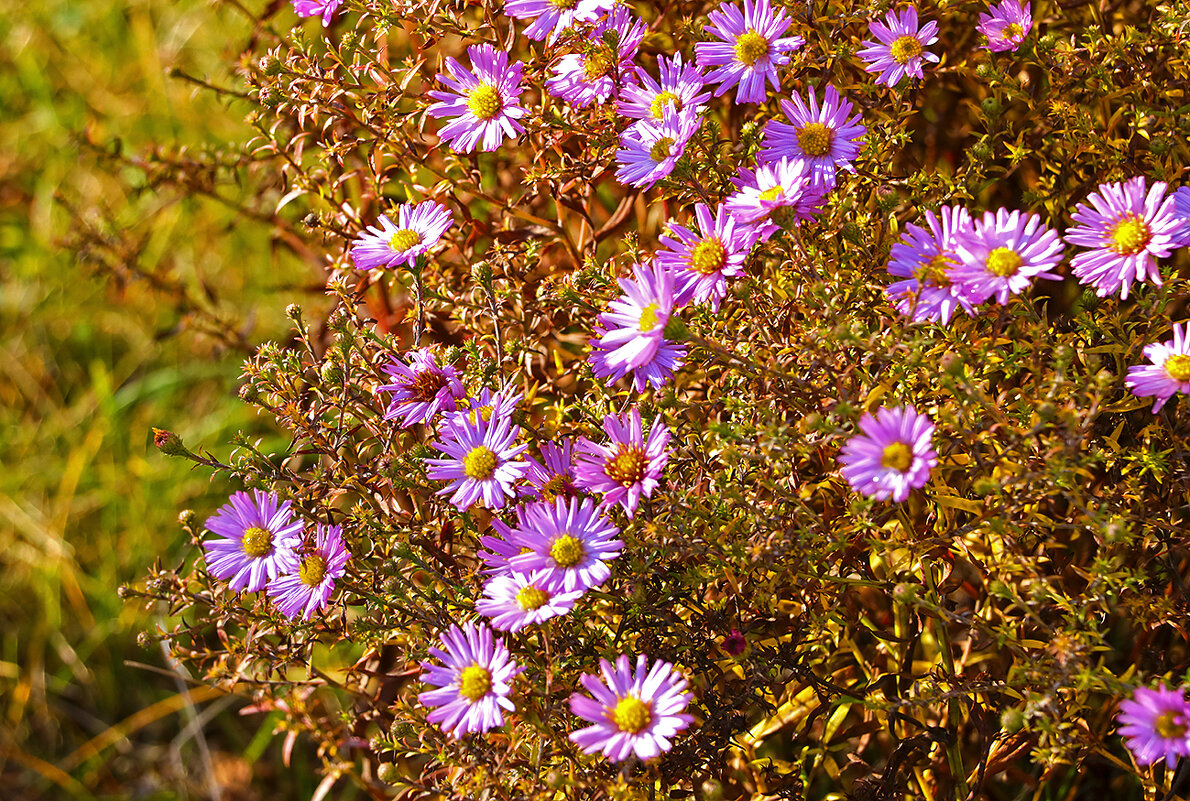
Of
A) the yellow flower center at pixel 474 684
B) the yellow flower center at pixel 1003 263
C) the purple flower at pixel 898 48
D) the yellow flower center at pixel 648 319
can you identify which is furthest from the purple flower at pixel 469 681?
the purple flower at pixel 898 48

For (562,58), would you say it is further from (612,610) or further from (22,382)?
(22,382)

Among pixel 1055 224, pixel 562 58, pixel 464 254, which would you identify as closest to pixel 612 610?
pixel 464 254

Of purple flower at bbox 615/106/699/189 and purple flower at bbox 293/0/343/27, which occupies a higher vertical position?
purple flower at bbox 293/0/343/27

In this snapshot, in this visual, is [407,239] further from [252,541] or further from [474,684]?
[474,684]

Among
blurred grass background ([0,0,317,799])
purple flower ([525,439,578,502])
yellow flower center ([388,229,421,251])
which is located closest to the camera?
purple flower ([525,439,578,502])

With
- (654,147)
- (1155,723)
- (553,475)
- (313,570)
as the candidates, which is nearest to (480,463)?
(553,475)

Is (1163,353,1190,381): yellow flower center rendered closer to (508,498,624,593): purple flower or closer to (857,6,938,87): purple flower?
(857,6,938,87): purple flower

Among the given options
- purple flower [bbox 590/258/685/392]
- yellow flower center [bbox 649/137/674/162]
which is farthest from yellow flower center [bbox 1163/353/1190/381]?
yellow flower center [bbox 649/137/674/162]
